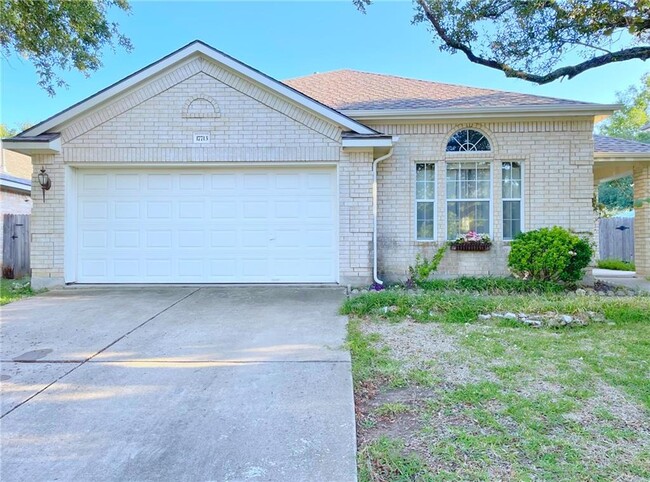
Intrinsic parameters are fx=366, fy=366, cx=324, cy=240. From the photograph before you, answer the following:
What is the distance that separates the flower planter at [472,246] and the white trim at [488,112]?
2867 millimetres

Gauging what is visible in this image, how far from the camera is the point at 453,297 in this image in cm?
611

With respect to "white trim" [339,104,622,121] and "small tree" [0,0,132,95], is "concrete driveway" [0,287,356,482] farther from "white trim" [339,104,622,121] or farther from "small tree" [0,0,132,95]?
"small tree" [0,0,132,95]

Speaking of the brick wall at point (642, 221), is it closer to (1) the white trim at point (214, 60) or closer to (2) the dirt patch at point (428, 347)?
(1) the white trim at point (214, 60)

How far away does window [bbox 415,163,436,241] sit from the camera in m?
8.73

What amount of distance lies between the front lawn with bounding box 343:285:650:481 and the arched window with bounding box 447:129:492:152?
4401mm

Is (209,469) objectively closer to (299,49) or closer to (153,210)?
(153,210)

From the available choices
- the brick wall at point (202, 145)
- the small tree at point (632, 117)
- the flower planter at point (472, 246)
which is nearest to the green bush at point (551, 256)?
the flower planter at point (472, 246)

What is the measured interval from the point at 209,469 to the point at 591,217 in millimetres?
9260

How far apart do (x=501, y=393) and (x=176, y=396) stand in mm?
2812

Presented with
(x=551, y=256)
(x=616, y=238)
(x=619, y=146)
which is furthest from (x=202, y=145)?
(x=616, y=238)

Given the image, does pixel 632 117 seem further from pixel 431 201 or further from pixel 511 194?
pixel 431 201

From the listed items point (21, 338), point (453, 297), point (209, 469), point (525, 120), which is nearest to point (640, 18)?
point (525, 120)

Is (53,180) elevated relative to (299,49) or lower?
lower

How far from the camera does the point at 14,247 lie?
35.8 feet
